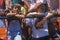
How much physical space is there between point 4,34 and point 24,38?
0.54 ft

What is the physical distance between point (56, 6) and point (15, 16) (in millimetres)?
343

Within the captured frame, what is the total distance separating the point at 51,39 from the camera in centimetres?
151

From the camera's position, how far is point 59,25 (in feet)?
4.96

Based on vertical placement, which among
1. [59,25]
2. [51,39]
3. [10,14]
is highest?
[10,14]

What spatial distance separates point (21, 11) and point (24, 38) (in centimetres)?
22

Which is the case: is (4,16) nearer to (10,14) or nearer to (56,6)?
(10,14)

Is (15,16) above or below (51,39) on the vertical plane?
above

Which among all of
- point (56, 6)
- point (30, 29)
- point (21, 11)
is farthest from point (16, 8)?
point (56, 6)

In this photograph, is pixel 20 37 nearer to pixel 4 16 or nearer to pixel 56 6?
pixel 4 16

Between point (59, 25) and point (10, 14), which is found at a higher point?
point (10, 14)

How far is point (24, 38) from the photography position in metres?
1.51

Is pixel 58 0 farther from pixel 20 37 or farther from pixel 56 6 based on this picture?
pixel 20 37

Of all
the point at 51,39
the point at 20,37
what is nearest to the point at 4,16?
the point at 20,37

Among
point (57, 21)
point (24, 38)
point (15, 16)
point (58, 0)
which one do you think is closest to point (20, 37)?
point (24, 38)
